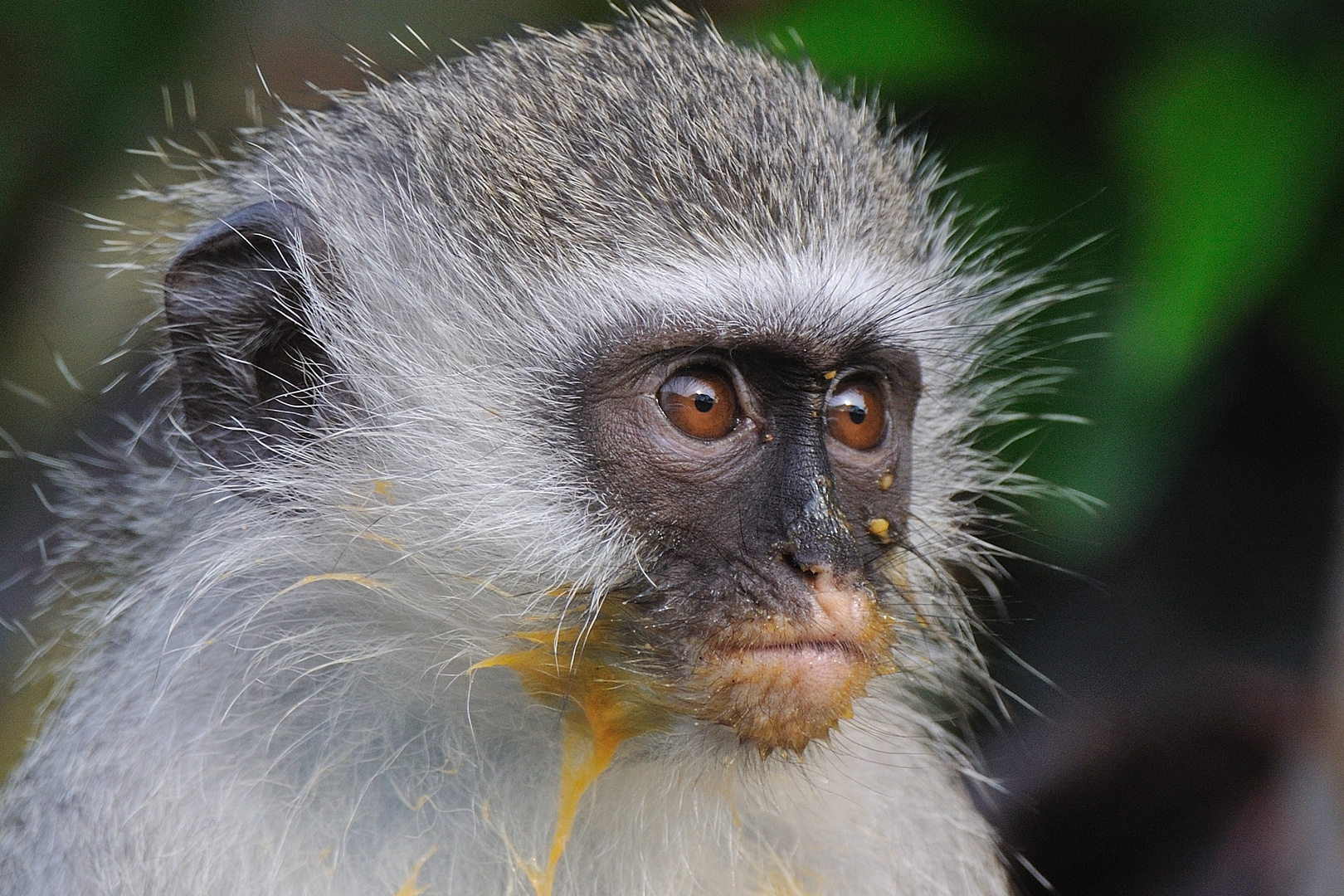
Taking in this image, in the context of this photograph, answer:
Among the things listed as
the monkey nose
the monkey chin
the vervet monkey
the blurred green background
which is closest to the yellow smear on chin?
the vervet monkey

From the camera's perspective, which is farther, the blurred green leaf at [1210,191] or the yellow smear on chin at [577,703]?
the blurred green leaf at [1210,191]

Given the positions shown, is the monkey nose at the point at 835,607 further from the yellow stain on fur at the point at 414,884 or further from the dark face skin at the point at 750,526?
the yellow stain on fur at the point at 414,884

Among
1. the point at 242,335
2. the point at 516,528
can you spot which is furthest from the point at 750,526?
the point at 242,335

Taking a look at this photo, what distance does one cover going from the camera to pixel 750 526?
1.85 metres

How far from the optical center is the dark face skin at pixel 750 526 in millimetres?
1779

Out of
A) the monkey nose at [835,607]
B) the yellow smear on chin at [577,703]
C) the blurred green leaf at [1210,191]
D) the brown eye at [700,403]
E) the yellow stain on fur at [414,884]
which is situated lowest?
the yellow stain on fur at [414,884]

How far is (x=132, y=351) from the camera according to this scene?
7.73 ft

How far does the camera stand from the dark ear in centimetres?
209

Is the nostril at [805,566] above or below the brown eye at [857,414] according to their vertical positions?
below

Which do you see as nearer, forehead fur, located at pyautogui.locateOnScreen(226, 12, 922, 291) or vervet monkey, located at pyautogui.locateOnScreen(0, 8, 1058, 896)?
vervet monkey, located at pyautogui.locateOnScreen(0, 8, 1058, 896)

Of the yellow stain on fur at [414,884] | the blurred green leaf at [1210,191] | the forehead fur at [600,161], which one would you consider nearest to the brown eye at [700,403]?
the forehead fur at [600,161]

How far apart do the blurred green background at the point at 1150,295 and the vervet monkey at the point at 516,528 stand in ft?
4.08

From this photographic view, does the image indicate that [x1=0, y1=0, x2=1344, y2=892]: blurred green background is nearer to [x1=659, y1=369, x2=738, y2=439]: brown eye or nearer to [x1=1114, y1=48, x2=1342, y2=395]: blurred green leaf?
[x1=1114, y1=48, x2=1342, y2=395]: blurred green leaf

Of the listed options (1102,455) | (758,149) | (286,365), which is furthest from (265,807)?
(1102,455)
